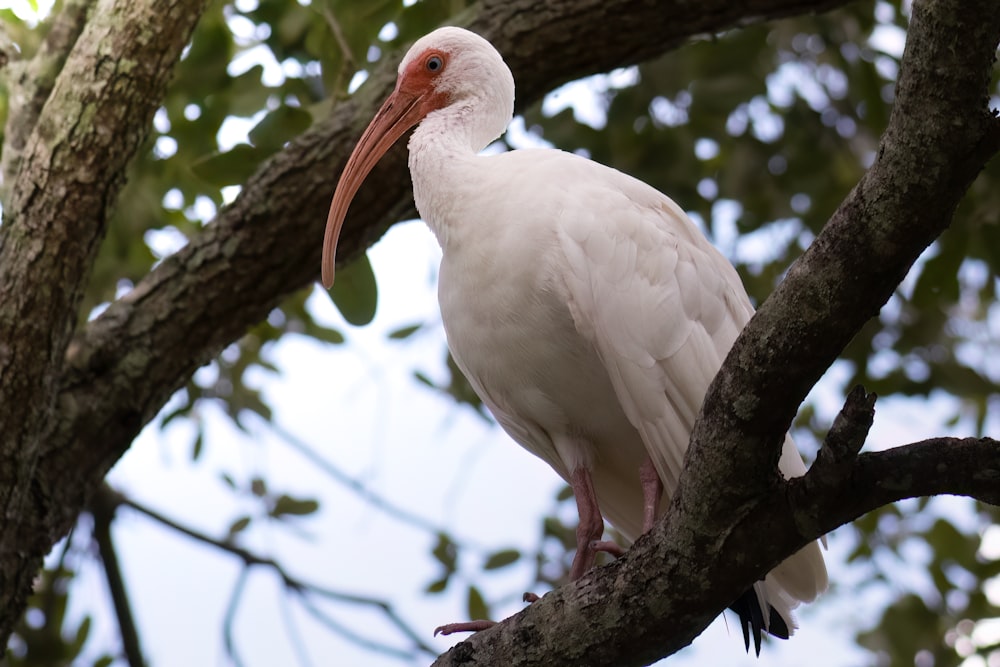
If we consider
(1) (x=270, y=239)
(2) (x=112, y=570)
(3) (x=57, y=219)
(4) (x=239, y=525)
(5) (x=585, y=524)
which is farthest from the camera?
(4) (x=239, y=525)

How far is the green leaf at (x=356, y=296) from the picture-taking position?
13.5 ft

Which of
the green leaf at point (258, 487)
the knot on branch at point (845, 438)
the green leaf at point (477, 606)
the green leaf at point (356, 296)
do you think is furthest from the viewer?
the green leaf at point (258, 487)

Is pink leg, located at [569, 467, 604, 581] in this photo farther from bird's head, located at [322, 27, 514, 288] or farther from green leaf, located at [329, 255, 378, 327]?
green leaf, located at [329, 255, 378, 327]

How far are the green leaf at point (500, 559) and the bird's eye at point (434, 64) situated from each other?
7.77ft

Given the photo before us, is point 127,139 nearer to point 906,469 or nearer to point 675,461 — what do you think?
point 675,461

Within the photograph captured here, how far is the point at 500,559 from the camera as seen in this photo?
17.3 feet

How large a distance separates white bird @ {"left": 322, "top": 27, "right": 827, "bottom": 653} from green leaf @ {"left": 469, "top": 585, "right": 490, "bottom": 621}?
5.18 ft

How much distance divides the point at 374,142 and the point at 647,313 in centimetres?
113

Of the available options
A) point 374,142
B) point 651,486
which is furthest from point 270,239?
point 651,486

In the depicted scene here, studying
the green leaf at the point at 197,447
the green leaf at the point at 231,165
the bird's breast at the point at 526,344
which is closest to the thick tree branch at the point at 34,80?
the green leaf at the point at 231,165

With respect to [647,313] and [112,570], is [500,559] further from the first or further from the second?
[647,313]

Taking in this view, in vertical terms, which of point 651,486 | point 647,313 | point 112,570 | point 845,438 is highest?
point 112,570

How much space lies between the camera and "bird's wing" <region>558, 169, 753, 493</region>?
117 inches

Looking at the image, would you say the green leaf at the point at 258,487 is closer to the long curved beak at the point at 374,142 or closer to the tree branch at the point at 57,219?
the tree branch at the point at 57,219
